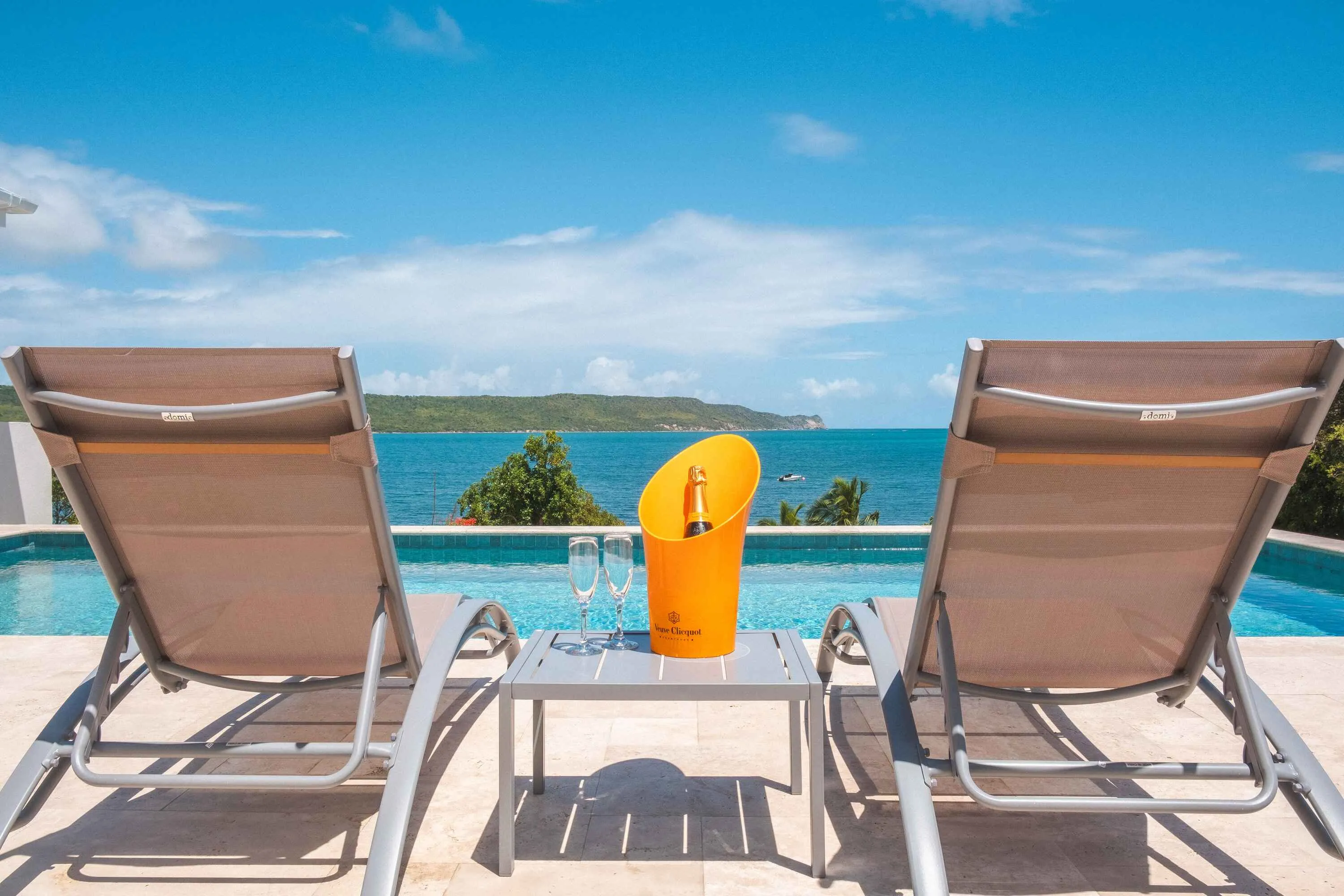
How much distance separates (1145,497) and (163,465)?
2149 millimetres

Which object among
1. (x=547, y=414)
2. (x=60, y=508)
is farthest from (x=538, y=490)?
(x=547, y=414)

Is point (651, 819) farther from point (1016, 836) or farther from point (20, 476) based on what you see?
point (20, 476)

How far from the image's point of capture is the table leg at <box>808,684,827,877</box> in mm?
1847

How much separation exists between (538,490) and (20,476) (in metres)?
6.13

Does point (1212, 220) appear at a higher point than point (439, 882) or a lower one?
higher

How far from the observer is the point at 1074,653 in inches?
80.0

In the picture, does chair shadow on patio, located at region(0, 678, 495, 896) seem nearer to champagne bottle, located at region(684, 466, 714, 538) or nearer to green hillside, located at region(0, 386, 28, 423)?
champagne bottle, located at region(684, 466, 714, 538)

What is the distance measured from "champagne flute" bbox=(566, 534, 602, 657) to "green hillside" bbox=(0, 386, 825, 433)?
52469 mm

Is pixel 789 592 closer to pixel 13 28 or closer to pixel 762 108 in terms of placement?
pixel 762 108

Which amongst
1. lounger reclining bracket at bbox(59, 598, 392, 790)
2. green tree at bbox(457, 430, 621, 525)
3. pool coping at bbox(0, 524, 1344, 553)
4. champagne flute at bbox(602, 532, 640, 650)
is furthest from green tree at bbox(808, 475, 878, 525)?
lounger reclining bracket at bbox(59, 598, 392, 790)

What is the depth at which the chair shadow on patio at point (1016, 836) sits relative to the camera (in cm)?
193

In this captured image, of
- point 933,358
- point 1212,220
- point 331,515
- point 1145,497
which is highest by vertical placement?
point 1212,220

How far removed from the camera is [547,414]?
2537 inches

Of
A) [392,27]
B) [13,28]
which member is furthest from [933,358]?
[13,28]
